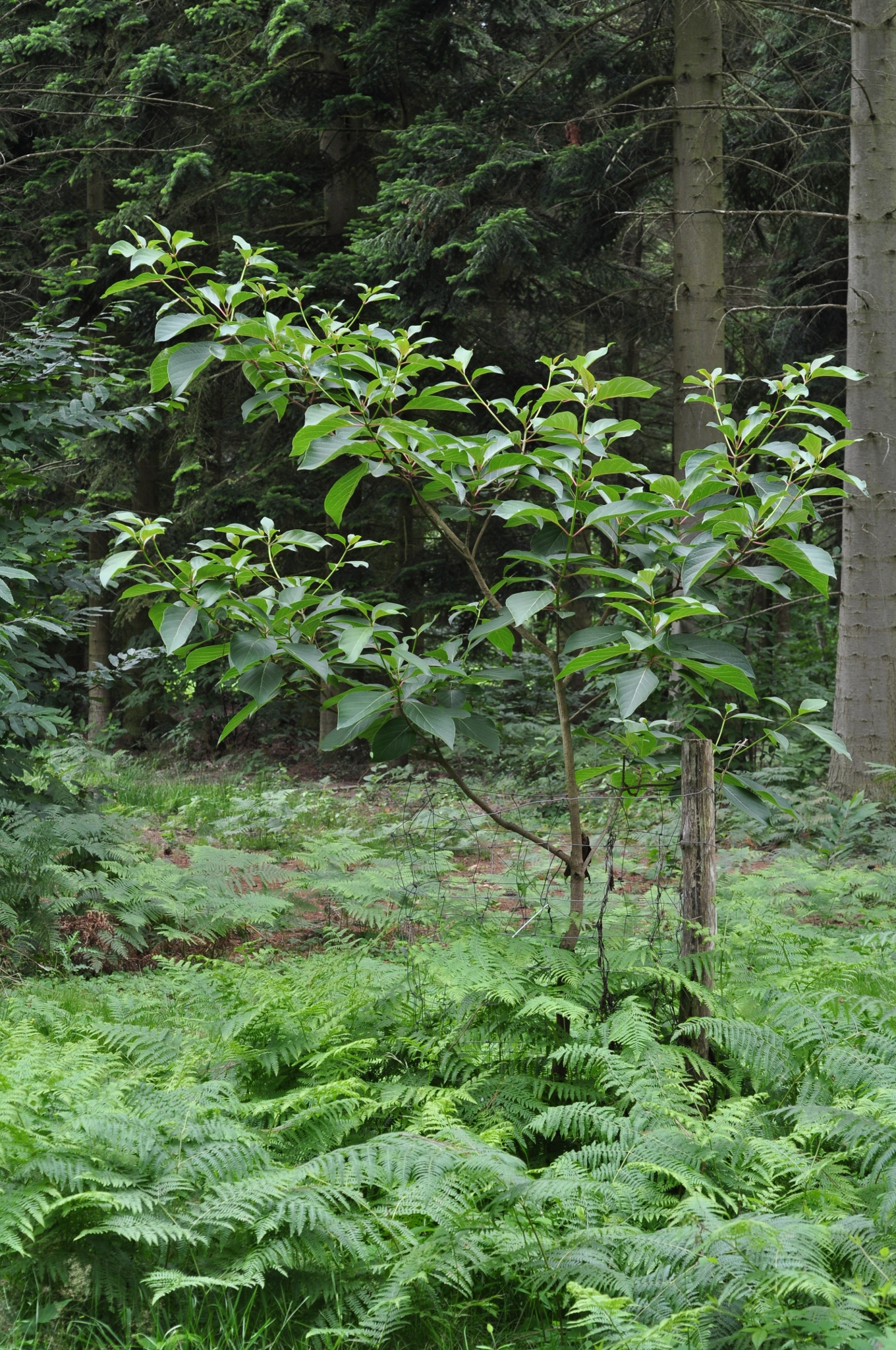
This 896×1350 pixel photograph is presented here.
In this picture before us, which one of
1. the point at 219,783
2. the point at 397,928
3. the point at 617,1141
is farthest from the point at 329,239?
the point at 617,1141

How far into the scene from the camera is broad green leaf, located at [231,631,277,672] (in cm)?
245

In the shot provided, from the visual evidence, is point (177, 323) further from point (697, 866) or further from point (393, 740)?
point (697, 866)

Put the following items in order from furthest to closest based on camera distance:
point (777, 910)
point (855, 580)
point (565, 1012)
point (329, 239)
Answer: point (329, 239)
point (855, 580)
point (777, 910)
point (565, 1012)

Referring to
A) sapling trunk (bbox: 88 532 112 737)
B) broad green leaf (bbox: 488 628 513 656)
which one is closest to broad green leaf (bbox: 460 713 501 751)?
broad green leaf (bbox: 488 628 513 656)

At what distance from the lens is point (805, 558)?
2.47 metres

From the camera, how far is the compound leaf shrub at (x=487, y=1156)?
77.5 inches

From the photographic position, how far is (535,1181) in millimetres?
2150

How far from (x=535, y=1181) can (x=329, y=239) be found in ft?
37.2

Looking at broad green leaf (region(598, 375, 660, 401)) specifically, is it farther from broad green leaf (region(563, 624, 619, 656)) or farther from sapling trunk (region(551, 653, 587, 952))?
sapling trunk (region(551, 653, 587, 952))

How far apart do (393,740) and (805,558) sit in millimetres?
1154

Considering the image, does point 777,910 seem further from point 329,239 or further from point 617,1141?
point 329,239

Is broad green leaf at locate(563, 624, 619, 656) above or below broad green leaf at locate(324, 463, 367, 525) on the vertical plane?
below

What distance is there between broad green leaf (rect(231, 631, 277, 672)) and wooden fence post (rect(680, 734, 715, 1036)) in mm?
1206

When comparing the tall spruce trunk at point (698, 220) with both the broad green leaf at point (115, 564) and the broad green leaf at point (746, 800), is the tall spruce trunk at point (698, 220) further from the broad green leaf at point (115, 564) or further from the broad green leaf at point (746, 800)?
the broad green leaf at point (115, 564)
